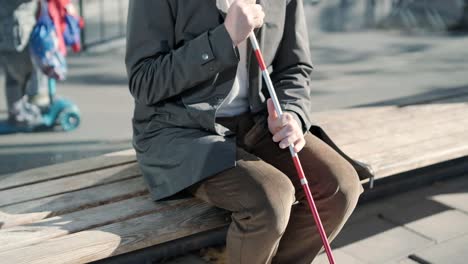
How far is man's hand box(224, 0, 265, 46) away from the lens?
9.51 feet

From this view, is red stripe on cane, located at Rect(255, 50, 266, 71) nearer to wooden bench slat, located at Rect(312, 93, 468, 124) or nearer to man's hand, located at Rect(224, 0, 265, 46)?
man's hand, located at Rect(224, 0, 265, 46)

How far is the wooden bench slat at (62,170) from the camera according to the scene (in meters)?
3.41

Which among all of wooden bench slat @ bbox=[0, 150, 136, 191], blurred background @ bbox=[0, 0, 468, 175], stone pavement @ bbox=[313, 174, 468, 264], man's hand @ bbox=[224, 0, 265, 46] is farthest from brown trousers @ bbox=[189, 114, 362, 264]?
blurred background @ bbox=[0, 0, 468, 175]

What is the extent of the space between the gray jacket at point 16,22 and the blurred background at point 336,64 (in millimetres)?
653

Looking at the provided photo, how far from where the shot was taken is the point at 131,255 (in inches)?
142

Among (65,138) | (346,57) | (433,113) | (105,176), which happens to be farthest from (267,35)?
(346,57)

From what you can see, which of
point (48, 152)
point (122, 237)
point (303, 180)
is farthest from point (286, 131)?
point (48, 152)

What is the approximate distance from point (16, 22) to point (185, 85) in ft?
8.20

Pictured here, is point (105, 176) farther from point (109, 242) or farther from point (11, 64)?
point (11, 64)

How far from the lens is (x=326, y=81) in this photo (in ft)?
23.1

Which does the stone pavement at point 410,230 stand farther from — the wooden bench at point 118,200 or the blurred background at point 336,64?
the blurred background at point 336,64

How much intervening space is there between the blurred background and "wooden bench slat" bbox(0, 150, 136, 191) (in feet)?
3.92

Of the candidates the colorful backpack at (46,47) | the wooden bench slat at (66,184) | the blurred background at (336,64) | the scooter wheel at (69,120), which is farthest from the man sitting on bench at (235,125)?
the scooter wheel at (69,120)

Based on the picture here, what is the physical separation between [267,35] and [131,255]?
47.4 inches
